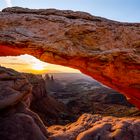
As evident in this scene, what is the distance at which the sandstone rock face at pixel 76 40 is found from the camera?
43.9ft

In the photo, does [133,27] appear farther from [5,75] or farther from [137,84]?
[5,75]

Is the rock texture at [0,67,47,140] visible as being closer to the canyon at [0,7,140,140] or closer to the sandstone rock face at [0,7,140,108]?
the canyon at [0,7,140,140]

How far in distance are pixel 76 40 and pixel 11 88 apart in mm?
4098

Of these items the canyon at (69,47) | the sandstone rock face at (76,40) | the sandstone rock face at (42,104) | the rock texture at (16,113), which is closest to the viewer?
the rock texture at (16,113)

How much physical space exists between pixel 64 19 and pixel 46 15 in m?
1.19

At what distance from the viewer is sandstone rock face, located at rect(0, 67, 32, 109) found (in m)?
12.0

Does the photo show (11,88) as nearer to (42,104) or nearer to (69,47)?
(69,47)

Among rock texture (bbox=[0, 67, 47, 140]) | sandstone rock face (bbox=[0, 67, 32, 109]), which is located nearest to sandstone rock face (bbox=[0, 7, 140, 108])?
sandstone rock face (bbox=[0, 67, 32, 109])

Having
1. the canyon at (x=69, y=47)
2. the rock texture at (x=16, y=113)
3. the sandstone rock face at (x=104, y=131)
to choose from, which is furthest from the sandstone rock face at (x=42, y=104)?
the sandstone rock face at (x=104, y=131)

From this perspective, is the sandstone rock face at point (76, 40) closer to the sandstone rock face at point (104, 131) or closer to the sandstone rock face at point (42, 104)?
the sandstone rock face at point (104, 131)

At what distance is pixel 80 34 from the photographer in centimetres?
1371

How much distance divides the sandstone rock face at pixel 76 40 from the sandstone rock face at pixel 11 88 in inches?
59.7

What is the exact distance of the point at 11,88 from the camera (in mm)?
12891

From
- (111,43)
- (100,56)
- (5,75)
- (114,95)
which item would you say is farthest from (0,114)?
(114,95)
